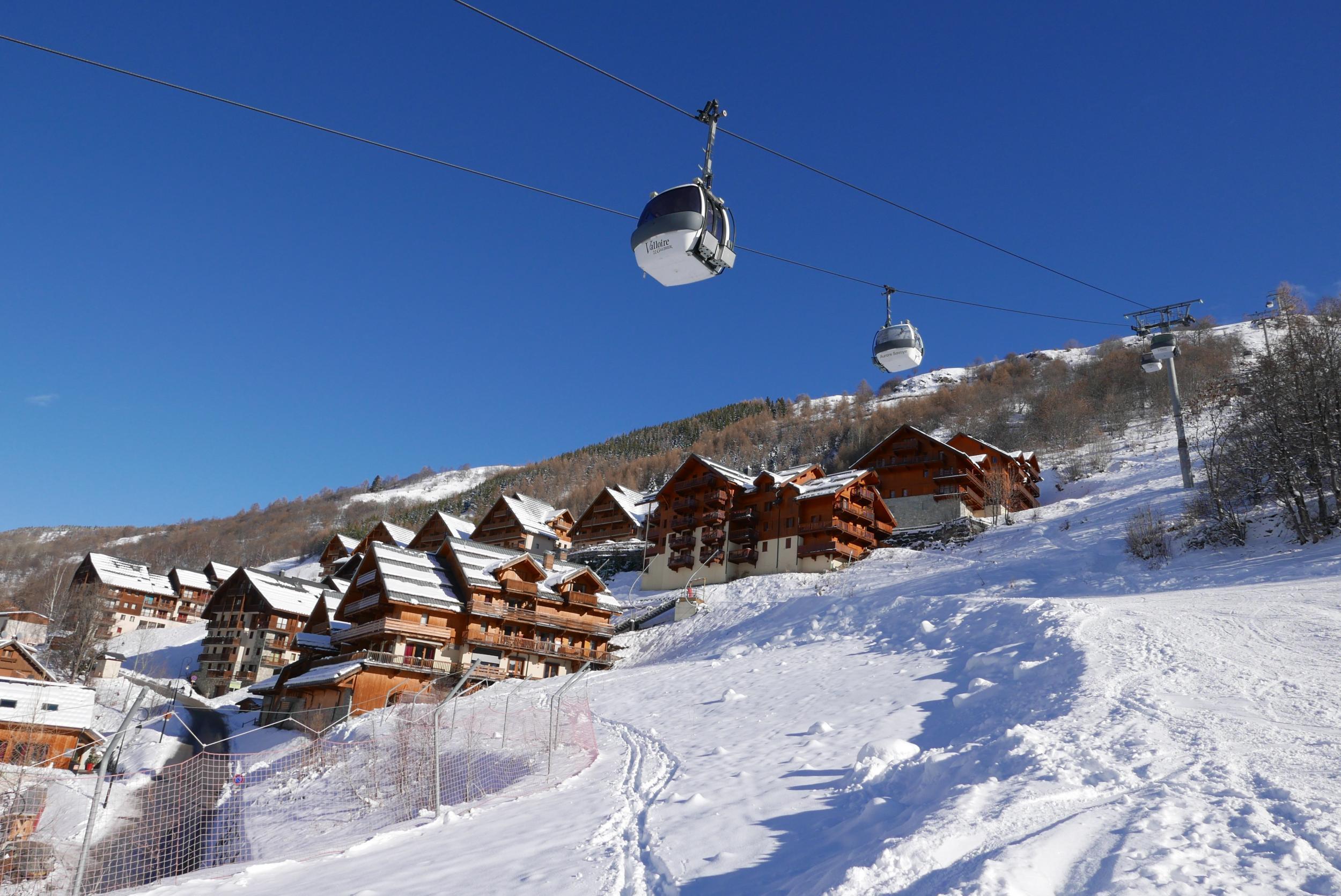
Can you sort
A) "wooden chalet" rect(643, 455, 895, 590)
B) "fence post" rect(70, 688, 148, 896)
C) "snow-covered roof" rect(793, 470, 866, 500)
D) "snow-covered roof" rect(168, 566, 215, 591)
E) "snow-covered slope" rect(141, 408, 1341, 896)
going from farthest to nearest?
"snow-covered roof" rect(168, 566, 215, 591) < "wooden chalet" rect(643, 455, 895, 590) < "snow-covered roof" rect(793, 470, 866, 500) < "fence post" rect(70, 688, 148, 896) < "snow-covered slope" rect(141, 408, 1341, 896)

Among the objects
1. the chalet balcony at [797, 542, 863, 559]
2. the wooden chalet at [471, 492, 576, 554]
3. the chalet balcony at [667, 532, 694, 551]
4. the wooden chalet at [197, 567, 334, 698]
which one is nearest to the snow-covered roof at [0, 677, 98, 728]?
the wooden chalet at [197, 567, 334, 698]

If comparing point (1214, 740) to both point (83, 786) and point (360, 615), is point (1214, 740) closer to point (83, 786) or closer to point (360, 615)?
point (83, 786)

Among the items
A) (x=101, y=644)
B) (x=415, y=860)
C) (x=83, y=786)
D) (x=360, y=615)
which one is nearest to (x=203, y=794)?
(x=83, y=786)

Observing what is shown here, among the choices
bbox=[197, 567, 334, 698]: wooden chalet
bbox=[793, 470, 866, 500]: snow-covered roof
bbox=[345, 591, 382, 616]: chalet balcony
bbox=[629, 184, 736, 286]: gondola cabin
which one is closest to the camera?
bbox=[629, 184, 736, 286]: gondola cabin

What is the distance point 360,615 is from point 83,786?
1539cm

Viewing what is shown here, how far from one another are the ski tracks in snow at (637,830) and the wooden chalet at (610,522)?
168ft

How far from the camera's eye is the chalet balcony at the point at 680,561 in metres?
55.9

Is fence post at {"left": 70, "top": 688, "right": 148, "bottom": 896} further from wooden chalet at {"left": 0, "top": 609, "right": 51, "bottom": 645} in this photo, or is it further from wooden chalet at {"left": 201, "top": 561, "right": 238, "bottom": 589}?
wooden chalet at {"left": 201, "top": 561, "right": 238, "bottom": 589}

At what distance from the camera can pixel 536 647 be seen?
4400 centimetres

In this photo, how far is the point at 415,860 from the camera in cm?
1270

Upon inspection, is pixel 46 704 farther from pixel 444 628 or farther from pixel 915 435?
pixel 915 435

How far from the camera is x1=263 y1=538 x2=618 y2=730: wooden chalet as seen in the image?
39.1m

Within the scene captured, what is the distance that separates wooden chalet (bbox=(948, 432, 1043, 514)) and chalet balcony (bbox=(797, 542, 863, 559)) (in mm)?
13305

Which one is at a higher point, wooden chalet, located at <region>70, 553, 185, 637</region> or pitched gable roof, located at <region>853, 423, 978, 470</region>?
pitched gable roof, located at <region>853, 423, 978, 470</region>
